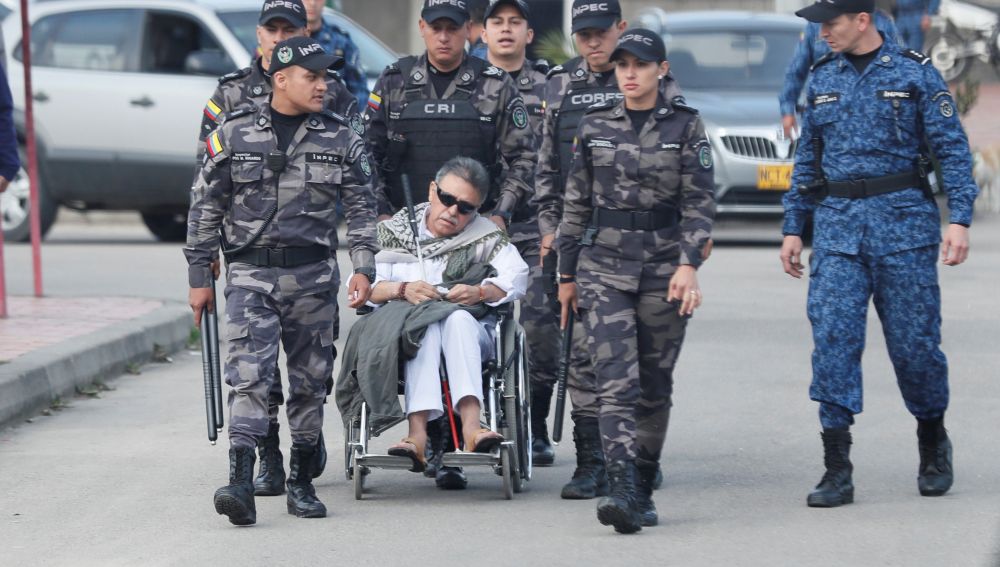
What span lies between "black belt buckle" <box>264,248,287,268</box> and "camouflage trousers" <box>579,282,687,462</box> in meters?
1.08

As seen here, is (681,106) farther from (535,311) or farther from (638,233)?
(535,311)

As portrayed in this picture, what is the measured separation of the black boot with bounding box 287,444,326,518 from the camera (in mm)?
7020

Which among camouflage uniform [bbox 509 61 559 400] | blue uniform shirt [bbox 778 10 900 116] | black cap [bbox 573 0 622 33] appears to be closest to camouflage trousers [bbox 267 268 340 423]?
camouflage uniform [bbox 509 61 559 400]

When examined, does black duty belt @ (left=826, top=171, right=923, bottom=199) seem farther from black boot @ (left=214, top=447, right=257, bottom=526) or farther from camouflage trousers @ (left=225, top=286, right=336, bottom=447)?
black boot @ (left=214, top=447, right=257, bottom=526)

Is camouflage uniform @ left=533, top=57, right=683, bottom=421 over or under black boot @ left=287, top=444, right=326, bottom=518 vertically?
over

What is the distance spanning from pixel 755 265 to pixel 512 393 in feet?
27.2

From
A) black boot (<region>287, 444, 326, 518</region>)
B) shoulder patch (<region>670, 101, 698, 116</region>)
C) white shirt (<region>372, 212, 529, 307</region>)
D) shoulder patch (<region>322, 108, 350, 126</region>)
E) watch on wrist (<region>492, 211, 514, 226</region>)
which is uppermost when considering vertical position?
shoulder patch (<region>670, 101, 698, 116</region>)

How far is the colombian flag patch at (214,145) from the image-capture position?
7023 mm

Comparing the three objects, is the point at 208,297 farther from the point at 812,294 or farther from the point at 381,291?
the point at 812,294

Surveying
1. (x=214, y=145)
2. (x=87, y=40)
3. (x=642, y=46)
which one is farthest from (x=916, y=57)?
(x=87, y=40)

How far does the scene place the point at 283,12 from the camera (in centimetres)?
777

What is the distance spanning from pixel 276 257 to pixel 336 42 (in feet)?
10.3

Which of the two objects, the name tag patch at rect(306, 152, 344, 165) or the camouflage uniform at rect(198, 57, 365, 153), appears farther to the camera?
the camouflage uniform at rect(198, 57, 365, 153)

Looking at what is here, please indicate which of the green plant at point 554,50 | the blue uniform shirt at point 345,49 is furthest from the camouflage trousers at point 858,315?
the green plant at point 554,50
